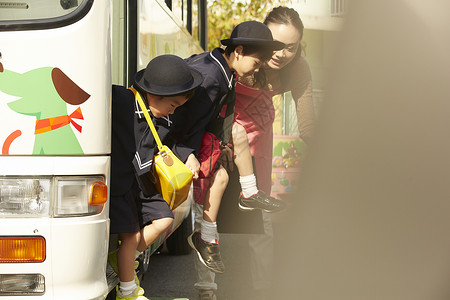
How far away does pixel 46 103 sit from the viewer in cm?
279

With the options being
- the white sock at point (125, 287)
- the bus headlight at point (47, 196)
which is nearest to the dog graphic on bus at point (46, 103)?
the bus headlight at point (47, 196)

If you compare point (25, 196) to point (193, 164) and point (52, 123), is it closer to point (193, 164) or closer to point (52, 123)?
point (52, 123)

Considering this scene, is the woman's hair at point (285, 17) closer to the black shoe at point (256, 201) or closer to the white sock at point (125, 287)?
the black shoe at point (256, 201)

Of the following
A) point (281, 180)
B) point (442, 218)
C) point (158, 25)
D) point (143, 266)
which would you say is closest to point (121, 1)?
point (158, 25)

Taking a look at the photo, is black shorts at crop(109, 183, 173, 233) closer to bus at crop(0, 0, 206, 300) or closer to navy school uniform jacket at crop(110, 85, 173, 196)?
navy school uniform jacket at crop(110, 85, 173, 196)

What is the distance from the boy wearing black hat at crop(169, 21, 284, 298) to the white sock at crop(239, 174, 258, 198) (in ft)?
0.32

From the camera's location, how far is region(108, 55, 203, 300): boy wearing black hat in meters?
3.21

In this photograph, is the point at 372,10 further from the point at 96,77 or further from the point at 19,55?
the point at 19,55

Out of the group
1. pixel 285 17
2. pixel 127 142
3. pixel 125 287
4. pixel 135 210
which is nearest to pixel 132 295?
pixel 125 287

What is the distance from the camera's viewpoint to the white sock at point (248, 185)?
388cm

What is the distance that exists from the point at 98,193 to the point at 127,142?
0.39 m

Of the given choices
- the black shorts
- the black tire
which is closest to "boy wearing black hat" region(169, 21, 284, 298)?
the black shorts

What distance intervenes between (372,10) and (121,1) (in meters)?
Answer: 1.90

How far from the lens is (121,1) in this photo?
369 centimetres
